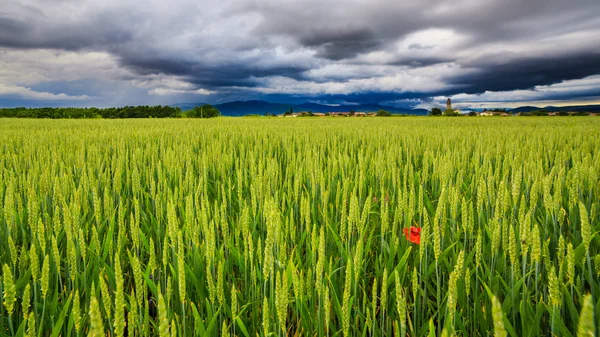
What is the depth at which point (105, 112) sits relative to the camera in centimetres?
3731

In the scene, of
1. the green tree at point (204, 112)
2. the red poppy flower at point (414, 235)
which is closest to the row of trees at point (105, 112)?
the green tree at point (204, 112)

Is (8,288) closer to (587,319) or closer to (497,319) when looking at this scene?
(497,319)

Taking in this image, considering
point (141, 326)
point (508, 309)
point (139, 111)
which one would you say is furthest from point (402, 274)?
point (139, 111)

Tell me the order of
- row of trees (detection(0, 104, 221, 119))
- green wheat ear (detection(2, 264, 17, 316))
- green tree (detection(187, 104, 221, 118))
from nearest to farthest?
green wheat ear (detection(2, 264, 17, 316)) < green tree (detection(187, 104, 221, 118)) < row of trees (detection(0, 104, 221, 119))

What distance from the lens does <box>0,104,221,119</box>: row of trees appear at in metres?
34.6

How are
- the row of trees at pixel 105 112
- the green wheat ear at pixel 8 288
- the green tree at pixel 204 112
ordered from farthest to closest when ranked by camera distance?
the row of trees at pixel 105 112
the green tree at pixel 204 112
the green wheat ear at pixel 8 288

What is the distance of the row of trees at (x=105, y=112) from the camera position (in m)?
34.6

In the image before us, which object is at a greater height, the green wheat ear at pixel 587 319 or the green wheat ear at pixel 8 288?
the green wheat ear at pixel 587 319

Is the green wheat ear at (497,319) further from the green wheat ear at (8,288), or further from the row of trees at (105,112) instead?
the row of trees at (105,112)

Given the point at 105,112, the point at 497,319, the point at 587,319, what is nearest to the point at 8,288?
the point at 497,319

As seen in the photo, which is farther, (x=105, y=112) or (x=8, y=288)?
(x=105, y=112)

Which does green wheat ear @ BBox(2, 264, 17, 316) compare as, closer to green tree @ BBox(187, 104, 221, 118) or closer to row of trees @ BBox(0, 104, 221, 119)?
green tree @ BBox(187, 104, 221, 118)

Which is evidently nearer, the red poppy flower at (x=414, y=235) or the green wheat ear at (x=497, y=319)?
the green wheat ear at (x=497, y=319)

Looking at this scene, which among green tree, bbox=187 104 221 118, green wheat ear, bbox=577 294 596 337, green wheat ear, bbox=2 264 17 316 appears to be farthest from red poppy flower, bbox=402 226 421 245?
green tree, bbox=187 104 221 118
